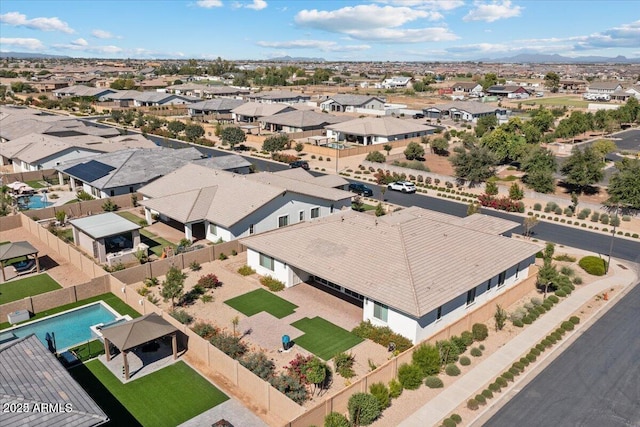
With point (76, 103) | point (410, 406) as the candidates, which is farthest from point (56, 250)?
point (76, 103)

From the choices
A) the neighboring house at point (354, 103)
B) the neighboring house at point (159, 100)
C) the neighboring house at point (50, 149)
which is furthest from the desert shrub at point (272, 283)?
the neighboring house at point (159, 100)

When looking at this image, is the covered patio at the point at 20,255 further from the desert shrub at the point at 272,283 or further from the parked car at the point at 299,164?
the parked car at the point at 299,164

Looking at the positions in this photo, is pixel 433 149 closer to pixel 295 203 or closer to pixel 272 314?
pixel 295 203

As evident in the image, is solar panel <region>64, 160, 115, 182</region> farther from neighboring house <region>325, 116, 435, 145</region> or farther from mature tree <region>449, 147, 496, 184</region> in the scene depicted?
neighboring house <region>325, 116, 435, 145</region>

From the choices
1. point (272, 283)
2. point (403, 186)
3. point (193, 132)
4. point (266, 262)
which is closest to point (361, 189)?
point (403, 186)

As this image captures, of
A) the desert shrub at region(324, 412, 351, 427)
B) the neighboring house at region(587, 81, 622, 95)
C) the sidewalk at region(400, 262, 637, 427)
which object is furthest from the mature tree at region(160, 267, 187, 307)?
the neighboring house at region(587, 81, 622, 95)

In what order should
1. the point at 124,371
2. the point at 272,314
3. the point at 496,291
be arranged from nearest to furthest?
the point at 124,371 < the point at 272,314 < the point at 496,291
